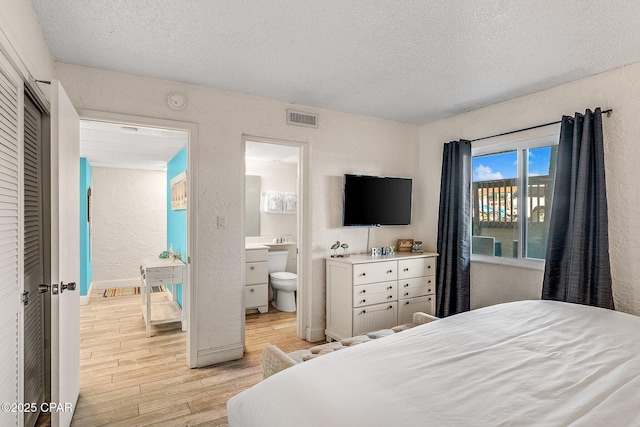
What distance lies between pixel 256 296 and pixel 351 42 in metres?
3.35

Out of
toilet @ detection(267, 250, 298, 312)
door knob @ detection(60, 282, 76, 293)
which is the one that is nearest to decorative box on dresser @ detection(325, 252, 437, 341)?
toilet @ detection(267, 250, 298, 312)

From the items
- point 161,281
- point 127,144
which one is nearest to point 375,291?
point 161,281

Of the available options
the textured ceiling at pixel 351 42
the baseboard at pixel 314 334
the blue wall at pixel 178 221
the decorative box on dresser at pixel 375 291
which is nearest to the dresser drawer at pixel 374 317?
the decorative box on dresser at pixel 375 291

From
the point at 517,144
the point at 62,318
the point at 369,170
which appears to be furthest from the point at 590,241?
the point at 62,318

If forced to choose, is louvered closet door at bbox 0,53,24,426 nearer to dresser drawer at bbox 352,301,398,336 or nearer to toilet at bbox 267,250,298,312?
dresser drawer at bbox 352,301,398,336

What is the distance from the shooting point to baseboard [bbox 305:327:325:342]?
11.5ft

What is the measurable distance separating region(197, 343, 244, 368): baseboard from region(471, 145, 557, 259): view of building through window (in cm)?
264

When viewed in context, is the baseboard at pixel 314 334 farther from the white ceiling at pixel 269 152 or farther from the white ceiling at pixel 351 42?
the white ceiling at pixel 351 42

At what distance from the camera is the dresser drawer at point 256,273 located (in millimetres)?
4438

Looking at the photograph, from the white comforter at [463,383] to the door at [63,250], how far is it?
3.95 feet

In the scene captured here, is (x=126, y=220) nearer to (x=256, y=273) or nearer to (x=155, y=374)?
(x=256, y=273)

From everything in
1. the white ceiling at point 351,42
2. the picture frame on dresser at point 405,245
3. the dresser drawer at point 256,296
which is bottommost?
the dresser drawer at point 256,296

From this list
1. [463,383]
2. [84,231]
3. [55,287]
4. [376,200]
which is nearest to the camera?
[463,383]

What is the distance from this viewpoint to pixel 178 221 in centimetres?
474
